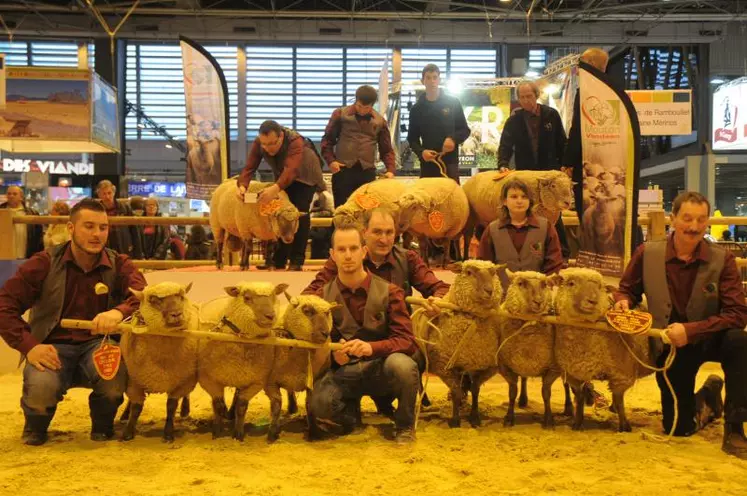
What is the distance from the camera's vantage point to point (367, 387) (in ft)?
13.4

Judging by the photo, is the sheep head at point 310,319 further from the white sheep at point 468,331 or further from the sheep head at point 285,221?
the sheep head at point 285,221

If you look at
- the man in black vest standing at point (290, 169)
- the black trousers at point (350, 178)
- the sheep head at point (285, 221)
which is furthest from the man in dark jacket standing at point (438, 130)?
the sheep head at point (285, 221)

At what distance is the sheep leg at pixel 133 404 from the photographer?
393 centimetres

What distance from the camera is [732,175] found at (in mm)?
17344

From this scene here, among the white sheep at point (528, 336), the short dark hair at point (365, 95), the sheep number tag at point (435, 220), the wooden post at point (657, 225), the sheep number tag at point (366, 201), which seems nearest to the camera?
the white sheep at point (528, 336)

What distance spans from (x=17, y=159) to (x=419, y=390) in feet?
59.1

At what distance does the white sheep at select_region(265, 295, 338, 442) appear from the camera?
380 cm

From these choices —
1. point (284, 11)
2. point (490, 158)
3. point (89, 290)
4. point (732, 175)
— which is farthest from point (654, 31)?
point (89, 290)

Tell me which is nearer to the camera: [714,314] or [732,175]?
[714,314]

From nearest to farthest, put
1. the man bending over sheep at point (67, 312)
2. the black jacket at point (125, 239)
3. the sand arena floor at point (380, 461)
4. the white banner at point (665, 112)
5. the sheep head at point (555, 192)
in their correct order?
the sand arena floor at point (380, 461) < the man bending over sheep at point (67, 312) < the sheep head at point (555, 192) < the black jacket at point (125, 239) < the white banner at point (665, 112)

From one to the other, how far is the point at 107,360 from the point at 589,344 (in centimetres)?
276

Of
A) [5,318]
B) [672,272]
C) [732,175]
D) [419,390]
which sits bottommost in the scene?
[419,390]

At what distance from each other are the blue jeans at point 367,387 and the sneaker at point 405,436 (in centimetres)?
2

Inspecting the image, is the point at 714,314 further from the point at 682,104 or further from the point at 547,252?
the point at 682,104
